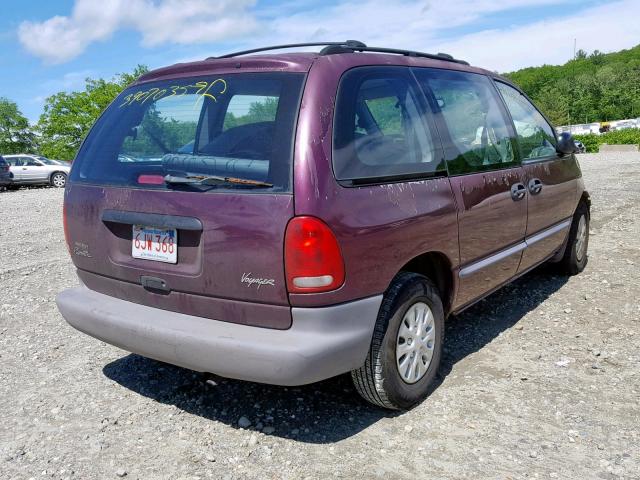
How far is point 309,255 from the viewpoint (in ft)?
8.30

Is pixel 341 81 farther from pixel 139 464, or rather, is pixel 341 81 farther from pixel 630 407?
pixel 630 407

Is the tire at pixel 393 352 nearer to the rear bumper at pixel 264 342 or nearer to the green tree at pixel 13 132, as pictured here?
the rear bumper at pixel 264 342

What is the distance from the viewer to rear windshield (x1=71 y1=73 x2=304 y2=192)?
8.77 feet

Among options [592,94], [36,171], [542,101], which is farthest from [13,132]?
[592,94]

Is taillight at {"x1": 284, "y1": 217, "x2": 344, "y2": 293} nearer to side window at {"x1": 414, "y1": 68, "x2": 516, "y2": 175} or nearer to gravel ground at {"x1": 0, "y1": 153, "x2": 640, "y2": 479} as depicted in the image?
gravel ground at {"x1": 0, "y1": 153, "x2": 640, "y2": 479}

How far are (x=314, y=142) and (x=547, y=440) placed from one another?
5.96 ft

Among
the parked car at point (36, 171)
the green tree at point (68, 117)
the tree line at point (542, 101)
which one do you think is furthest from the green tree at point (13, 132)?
the parked car at point (36, 171)

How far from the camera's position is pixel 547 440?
2.87 metres

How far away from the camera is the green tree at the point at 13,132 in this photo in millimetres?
70625

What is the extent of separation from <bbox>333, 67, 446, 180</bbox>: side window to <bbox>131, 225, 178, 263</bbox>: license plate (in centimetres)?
86

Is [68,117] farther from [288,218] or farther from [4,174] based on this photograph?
[288,218]

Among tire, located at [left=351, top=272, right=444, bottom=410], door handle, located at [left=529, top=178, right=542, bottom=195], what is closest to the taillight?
tire, located at [left=351, top=272, right=444, bottom=410]

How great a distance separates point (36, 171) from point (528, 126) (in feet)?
79.0

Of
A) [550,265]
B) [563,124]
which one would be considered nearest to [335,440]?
[550,265]
